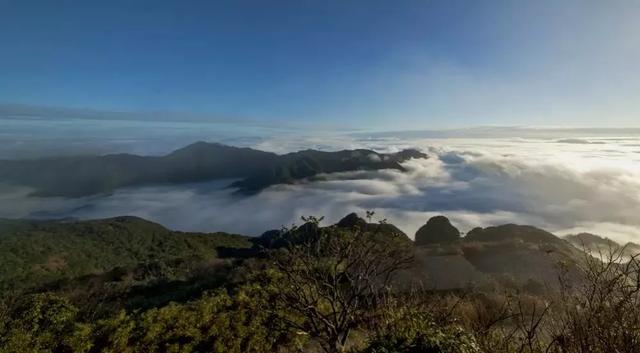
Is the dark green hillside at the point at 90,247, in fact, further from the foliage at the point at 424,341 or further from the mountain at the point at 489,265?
the foliage at the point at 424,341

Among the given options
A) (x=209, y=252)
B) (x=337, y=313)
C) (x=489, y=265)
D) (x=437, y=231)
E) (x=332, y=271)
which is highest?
(x=332, y=271)

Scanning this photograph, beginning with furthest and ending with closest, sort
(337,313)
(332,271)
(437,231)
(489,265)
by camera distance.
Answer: (437,231)
(489,265)
(332,271)
(337,313)

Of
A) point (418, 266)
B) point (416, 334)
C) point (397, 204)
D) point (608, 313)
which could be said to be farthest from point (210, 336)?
point (397, 204)

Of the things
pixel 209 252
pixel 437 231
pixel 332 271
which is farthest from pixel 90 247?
pixel 332 271

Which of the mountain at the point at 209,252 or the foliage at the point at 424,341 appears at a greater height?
the foliage at the point at 424,341

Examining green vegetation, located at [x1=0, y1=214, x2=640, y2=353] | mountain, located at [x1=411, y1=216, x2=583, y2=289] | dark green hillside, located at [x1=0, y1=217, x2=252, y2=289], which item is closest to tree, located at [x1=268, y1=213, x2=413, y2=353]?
green vegetation, located at [x1=0, y1=214, x2=640, y2=353]

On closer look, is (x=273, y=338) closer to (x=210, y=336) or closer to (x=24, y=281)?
(x=210, y=336)

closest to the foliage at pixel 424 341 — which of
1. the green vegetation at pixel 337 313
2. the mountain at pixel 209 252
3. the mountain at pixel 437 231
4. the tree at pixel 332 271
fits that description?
the green vegetation at pixel 337 313

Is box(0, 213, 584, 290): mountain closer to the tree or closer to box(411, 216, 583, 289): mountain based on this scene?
box(411, 216, 583, 289): mountain

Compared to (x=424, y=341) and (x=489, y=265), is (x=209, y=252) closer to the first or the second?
(x=489, y=265)

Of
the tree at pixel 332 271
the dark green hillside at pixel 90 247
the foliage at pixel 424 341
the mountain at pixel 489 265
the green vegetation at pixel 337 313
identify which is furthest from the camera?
the dark green hillside at pixel 90 247
